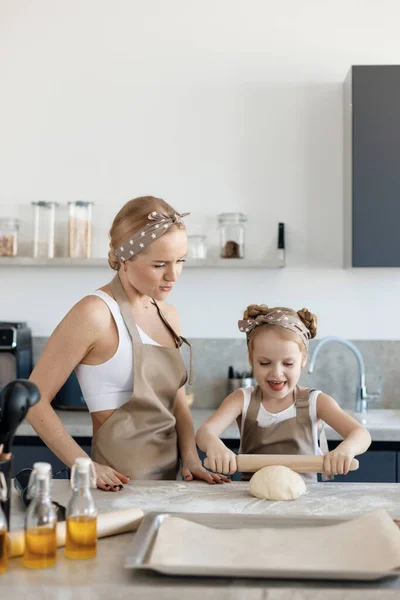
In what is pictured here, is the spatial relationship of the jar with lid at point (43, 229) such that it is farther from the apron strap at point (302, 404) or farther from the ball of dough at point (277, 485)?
the ball of dough at point (277, 485)

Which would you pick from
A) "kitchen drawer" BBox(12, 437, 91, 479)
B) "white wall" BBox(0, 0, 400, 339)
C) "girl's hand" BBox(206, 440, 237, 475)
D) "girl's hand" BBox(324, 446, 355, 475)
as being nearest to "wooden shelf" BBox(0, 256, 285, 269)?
"white wall" BBox(0, 0, 400, 339)

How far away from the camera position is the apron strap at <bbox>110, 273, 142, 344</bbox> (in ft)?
6.26

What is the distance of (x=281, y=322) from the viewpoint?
2006 mm

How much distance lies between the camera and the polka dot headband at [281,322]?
201 centimetres

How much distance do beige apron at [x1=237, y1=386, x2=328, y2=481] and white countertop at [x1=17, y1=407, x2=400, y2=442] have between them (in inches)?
30.6

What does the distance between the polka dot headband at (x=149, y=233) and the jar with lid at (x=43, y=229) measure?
61.1 inches

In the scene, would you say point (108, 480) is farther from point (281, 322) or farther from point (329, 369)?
point (329, 369)

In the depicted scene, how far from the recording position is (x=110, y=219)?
11.4 feet

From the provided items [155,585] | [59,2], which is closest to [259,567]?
[155,585]

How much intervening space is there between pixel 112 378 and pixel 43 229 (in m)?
1.71

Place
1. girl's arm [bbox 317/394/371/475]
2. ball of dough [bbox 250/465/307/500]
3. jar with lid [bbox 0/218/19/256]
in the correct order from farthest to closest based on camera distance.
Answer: jar with lid [bbox 0/218/19/256] → girl's arm [bbox 317/394/371/475] → ball of dough [bbox 250/465/307/500]

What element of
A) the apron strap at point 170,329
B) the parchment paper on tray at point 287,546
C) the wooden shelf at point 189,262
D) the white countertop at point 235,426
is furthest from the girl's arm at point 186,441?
the wooden shelf at point 189,262

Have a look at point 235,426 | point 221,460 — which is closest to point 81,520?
point 221,460

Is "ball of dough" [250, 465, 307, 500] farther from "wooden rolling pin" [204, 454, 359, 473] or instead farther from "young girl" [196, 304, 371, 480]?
"young girl" [196, 304, 371, 480]
